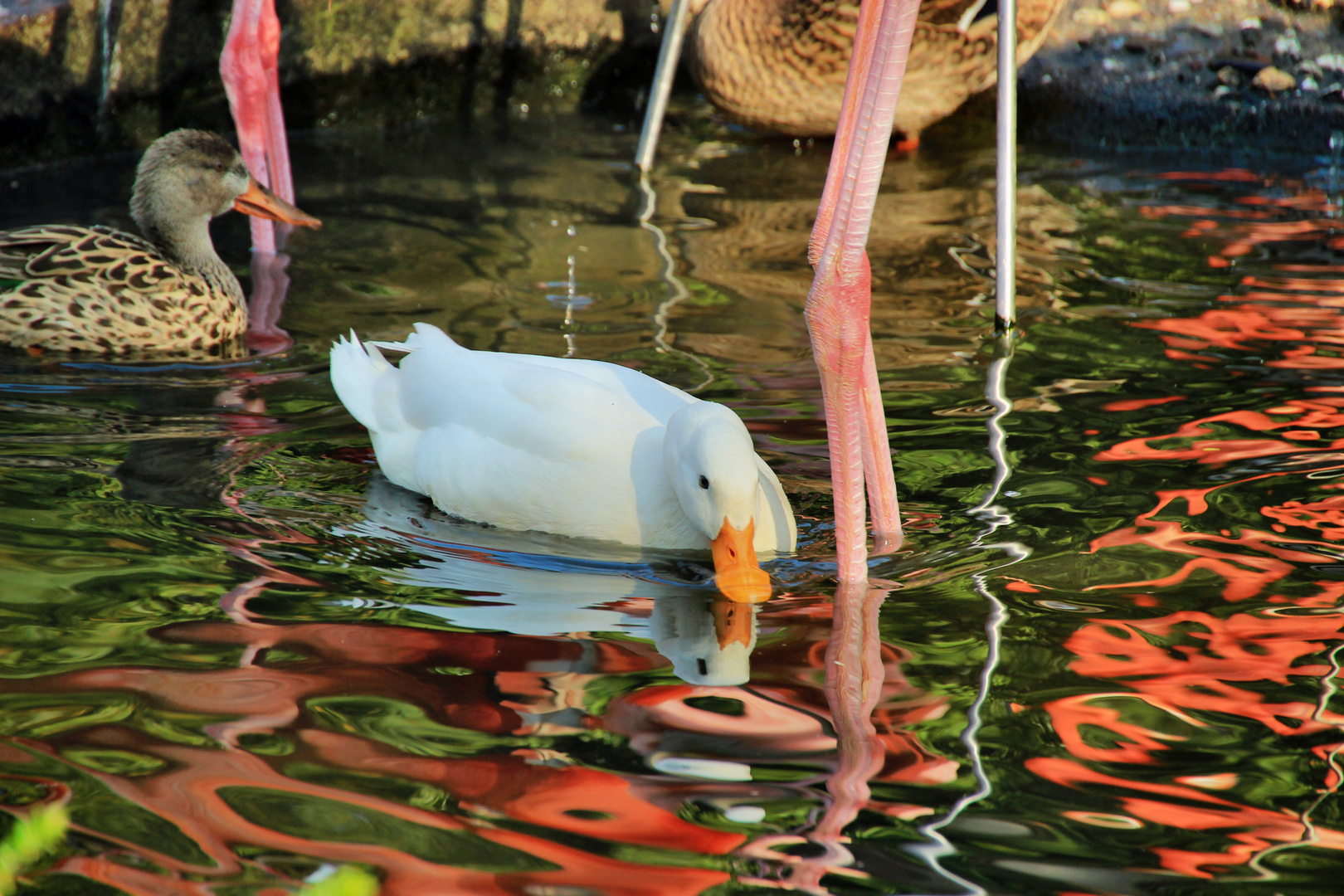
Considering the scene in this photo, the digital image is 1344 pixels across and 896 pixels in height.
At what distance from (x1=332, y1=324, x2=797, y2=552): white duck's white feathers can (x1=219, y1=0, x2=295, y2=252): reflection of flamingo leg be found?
2.23 meters

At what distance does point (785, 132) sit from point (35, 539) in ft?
18.2

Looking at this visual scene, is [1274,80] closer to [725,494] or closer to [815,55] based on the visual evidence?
[815,55]

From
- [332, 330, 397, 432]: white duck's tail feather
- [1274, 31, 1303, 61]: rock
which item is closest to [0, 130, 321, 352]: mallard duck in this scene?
[332, 330, 397, 432]: white duck's tail feather

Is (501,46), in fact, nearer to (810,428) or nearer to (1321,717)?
(810,428)

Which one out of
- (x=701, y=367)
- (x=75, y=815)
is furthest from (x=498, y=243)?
(x=75, y=815)

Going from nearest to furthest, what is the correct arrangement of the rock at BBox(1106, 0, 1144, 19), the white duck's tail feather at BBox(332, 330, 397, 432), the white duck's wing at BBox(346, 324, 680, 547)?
1. the white duck's wing at BBox(346, 324, 680, 547)
2. the white duck's tail feather at BBox(332, 330, 397, 432)
3. the rock at BBox(1106, 0, 1144, 19)

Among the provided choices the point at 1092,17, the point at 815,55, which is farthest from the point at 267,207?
the point at 1092,17

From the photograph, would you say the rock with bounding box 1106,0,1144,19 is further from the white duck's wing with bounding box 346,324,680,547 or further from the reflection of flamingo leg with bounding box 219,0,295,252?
the white duck's wing with bounding box 346,324,680,547

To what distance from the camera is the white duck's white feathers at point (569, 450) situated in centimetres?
341

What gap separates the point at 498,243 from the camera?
247 inches

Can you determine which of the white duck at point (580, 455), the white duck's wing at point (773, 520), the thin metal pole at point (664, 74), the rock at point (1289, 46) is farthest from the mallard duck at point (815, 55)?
the white duck's wing at point (773, 520)

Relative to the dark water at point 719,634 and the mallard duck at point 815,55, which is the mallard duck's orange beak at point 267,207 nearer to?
the dark water at point 719,634

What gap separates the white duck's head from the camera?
324 centimetres

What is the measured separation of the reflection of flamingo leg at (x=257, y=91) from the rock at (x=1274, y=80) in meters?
5.44
